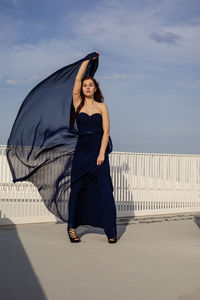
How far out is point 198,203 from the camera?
12.3 meters

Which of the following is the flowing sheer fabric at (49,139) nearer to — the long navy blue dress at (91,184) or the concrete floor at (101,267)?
the long navy blue dress at (91,184)

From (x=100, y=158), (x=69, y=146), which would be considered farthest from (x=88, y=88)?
(x=69, y=146)

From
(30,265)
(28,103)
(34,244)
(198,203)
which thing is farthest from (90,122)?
(198,203)

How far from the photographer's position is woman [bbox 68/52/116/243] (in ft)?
19.0

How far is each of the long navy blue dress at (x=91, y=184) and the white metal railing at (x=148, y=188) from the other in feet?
10.2

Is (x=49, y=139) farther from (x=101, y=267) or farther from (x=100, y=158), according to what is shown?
(x=101, y=267)

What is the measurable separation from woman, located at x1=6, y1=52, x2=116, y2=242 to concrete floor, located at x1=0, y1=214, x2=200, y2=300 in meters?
0.46

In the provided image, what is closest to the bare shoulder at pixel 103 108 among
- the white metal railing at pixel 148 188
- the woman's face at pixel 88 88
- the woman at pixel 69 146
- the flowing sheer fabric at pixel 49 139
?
the woman at pixel 69 146

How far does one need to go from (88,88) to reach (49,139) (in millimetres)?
1138

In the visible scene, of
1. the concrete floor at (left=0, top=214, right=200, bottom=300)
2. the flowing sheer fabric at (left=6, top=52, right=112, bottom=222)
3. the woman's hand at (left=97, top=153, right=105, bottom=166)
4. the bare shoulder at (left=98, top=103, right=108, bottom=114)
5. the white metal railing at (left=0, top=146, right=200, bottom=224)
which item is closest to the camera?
the concrete floor at (left=0, top=214, right=200, bottom=300)

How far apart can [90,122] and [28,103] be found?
4.10 feet

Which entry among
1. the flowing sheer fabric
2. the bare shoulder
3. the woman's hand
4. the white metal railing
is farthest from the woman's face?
the white metal railing

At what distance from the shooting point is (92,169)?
19.2 feet

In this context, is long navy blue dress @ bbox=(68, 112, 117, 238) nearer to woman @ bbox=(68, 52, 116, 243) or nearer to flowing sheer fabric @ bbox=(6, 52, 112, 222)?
woman @ bbox=(68, 52, 116, 243)
